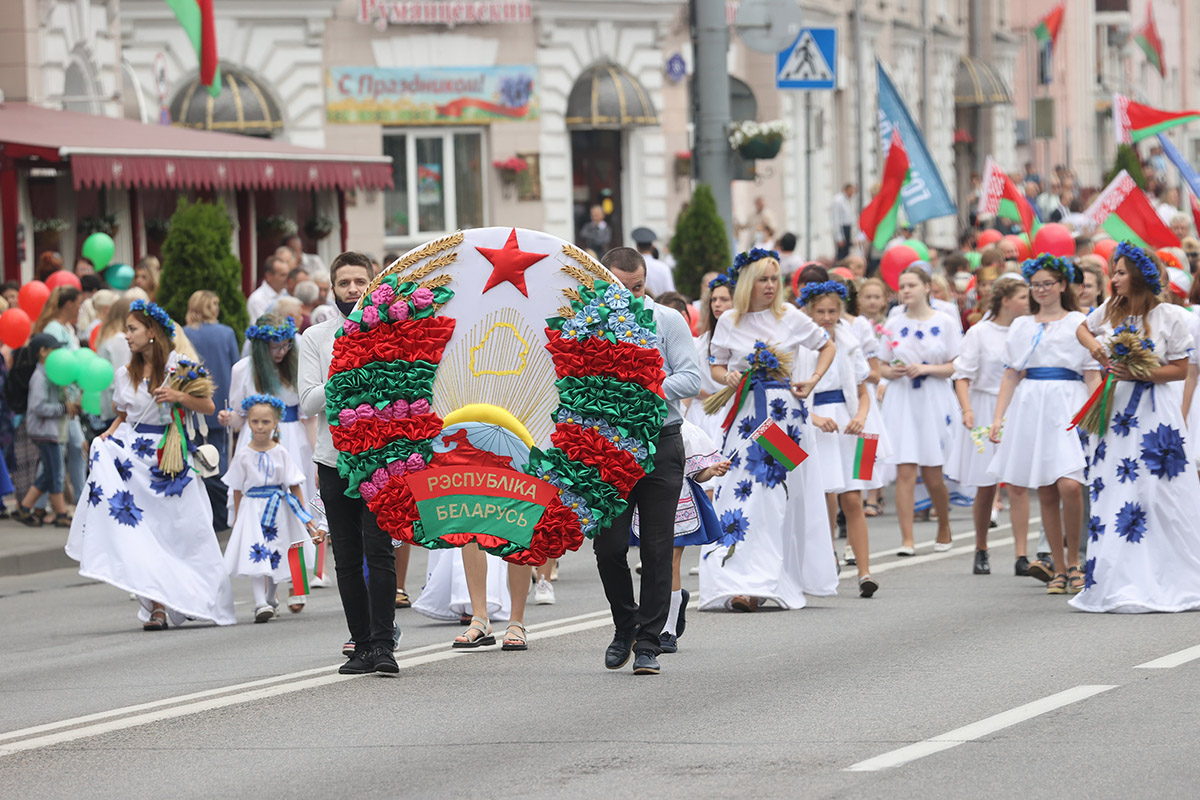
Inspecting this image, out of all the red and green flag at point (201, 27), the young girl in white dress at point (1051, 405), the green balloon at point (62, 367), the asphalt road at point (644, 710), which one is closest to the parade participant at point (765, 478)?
the asphalt road at point (644, 710)

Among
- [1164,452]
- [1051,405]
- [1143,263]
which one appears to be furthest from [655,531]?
[1051,405]

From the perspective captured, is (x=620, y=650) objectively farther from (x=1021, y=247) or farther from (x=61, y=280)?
(x=1021, y=247)

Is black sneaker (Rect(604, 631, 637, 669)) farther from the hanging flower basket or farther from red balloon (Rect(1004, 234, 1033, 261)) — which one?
red balloon (Rect(1004, 234, 1033, 261))

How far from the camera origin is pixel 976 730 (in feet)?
25.9

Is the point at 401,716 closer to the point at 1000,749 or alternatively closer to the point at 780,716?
the point at 780,716

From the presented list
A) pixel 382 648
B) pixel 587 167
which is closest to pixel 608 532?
pixel 382 648

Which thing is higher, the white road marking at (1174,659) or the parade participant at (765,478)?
the parade participant at (765,478)

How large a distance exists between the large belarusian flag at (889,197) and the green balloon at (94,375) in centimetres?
1160

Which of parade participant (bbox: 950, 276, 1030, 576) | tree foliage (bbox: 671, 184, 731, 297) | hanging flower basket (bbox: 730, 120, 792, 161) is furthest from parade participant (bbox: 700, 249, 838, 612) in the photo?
tree foliage (bbox: 671, 184, 731, 297)

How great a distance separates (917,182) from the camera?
25.8 meters

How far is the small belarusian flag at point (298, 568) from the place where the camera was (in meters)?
12.5

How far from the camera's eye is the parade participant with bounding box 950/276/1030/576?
13.4 metres

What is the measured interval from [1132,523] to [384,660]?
167 inches

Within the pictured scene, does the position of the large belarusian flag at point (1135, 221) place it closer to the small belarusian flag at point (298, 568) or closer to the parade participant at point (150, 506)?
the small belarusian flag at point (298, 568)
